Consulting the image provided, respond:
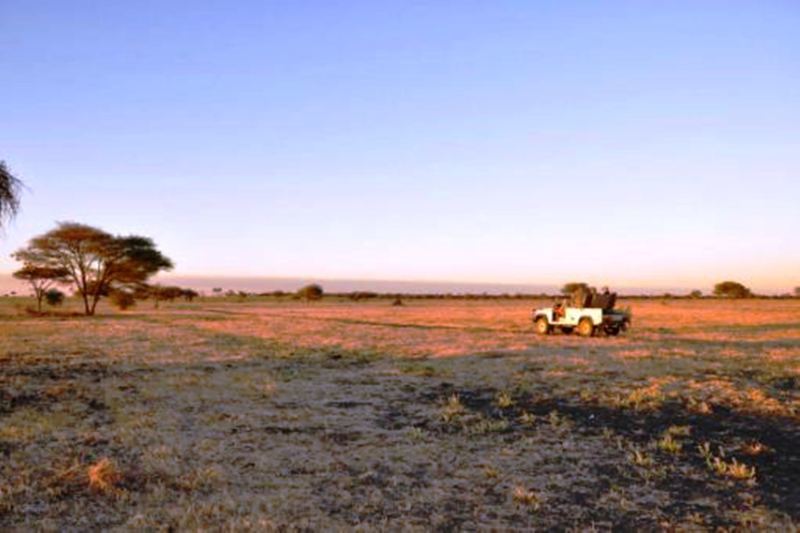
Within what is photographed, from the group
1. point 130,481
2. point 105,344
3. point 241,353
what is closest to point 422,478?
point 130,481

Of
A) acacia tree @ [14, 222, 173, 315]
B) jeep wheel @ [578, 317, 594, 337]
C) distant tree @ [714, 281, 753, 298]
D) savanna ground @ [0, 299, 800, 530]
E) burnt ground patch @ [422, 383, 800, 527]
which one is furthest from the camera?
distant tree @ [714, 281, 753, 298]

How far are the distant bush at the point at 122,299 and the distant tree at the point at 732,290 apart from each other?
121 meters

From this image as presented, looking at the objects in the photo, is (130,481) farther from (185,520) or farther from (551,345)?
(551,345)

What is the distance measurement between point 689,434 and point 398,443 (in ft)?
15.3

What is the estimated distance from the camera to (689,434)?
10406 millimetres

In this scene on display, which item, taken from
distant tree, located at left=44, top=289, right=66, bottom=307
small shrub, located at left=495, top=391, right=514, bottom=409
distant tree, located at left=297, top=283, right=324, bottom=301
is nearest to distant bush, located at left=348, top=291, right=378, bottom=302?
distant tree, located at left=297, top=283, right=324, bottom=301

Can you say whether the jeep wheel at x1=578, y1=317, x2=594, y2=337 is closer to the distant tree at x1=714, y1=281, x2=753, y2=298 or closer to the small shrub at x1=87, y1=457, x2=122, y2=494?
the small shrub at x1=87, y1=457, x2=122, y2=494

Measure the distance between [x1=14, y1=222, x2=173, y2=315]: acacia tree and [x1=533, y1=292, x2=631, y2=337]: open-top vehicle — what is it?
38.2 meters

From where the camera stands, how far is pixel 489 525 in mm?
6477

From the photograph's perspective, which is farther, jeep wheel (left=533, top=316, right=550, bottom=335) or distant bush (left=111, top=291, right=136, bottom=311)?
distant bush (left=111, top=291, right=136, bottom=311)

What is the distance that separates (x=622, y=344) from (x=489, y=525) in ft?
68.3

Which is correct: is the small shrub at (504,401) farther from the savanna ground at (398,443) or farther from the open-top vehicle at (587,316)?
the open-top vehicle at (587,316)

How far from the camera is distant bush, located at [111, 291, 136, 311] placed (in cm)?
5994

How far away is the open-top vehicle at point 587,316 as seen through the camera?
3102 cm
